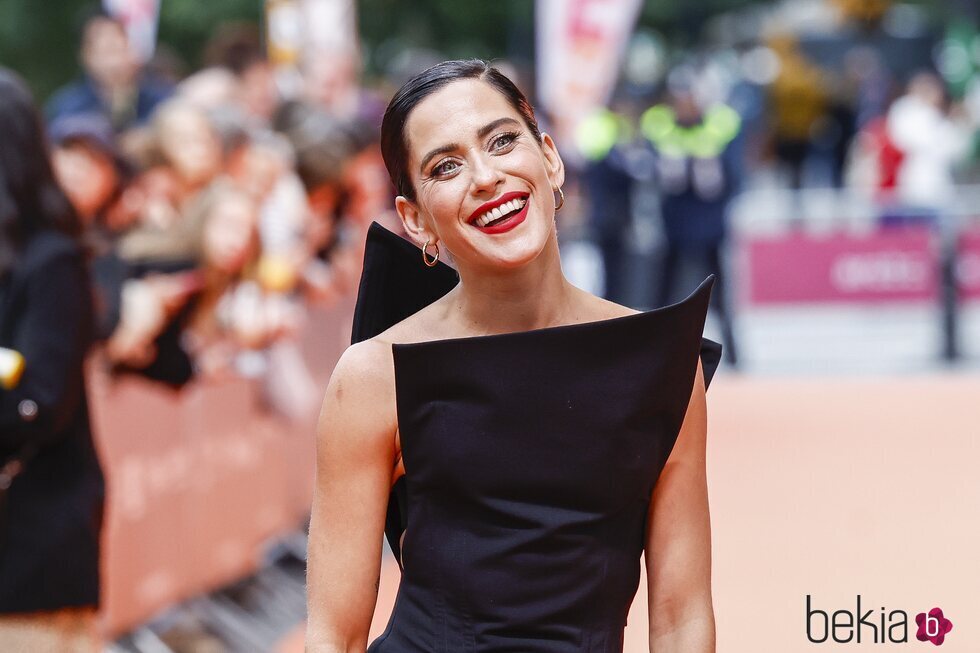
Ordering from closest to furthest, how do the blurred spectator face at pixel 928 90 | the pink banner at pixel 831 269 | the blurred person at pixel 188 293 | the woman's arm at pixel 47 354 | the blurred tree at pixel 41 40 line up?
the woman's arm at pixel 47 354 < the blurred person at pixel 188 293 < the pink banner at pixel 831 269 < the blurred spectator face at pixel 928 90 < the blurred tree at pixel 41 40

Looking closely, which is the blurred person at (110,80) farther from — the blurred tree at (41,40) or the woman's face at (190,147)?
the blurred tree at (41,40)

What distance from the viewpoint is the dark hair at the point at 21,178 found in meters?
3.83

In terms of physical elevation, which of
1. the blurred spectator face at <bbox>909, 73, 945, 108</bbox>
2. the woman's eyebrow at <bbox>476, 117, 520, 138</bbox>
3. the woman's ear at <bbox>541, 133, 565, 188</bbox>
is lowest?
the woman's ear at <bbox>541, 133, 565, 188</bbox>

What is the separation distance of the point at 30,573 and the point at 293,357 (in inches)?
149

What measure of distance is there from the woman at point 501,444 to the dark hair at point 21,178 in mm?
1502

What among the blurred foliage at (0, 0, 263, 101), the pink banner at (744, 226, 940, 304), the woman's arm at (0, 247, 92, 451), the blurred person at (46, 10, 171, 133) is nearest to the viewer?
the woman's arm at (0, 247, 92, 451)

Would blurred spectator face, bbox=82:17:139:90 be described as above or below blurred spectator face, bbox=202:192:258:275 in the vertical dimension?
above

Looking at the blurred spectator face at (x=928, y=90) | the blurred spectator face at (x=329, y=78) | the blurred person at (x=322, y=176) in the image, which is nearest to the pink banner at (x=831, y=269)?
the blurred spectator face at (x=329, y=78)

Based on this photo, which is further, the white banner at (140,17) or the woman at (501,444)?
the white banner at (140,17)

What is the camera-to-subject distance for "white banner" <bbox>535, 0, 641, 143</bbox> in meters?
17.7

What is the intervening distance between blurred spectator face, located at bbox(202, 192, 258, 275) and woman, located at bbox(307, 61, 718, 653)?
437cm

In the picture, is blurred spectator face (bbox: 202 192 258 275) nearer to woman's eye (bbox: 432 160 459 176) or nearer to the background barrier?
the background barrier

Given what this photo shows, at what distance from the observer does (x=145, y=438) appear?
587 centimetres

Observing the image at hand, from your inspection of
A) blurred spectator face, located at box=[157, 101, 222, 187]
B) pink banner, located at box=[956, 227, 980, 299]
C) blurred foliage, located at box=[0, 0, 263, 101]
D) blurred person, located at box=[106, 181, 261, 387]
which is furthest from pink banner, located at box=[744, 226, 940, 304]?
blurred foliage, located at box=[0, 0, 263, 101]
